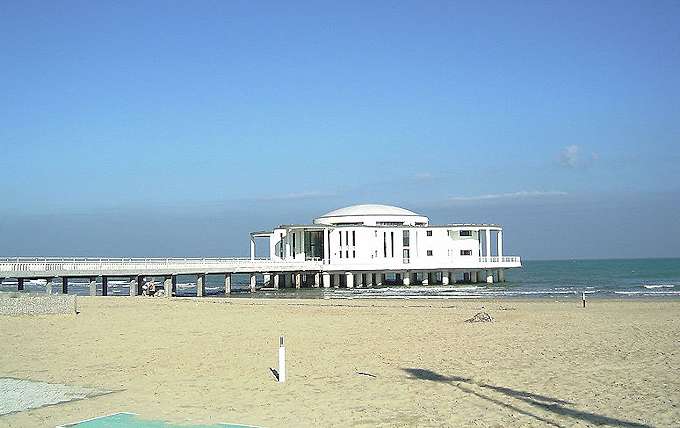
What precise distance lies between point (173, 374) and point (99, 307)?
1518 centimetres

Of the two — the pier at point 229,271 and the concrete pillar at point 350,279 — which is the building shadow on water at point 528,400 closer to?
the pier at point 229,271

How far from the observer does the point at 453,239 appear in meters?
61.4

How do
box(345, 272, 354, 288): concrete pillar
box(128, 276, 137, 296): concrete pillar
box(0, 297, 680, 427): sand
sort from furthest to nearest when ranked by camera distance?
box(345, 272, 354, 288): concrete pillar < box(128, 276, 137, 296): concrete pillar < box(0, 297, 680, 427): sand

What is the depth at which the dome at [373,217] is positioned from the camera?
61844 mm

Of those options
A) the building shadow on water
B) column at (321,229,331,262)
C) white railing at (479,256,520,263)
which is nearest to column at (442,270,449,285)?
white railing at (479,256,520,263)

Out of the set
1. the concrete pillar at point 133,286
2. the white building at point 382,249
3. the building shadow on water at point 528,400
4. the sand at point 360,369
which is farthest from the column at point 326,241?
the building shadow on water at point 528,400

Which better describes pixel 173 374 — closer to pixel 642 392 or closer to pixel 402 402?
pixel 402 402

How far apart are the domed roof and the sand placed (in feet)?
135

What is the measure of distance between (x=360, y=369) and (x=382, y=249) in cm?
4742

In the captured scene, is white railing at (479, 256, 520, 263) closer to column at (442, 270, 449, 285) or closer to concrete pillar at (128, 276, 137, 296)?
column at (442, 270, 449, 285)

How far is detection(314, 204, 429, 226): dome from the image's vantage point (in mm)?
61844

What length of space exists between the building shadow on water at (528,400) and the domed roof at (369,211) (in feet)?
168

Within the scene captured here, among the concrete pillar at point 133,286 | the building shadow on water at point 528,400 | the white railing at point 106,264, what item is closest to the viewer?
the building shadow on water at point 528,400

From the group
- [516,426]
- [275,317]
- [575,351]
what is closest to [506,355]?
[575,351]
